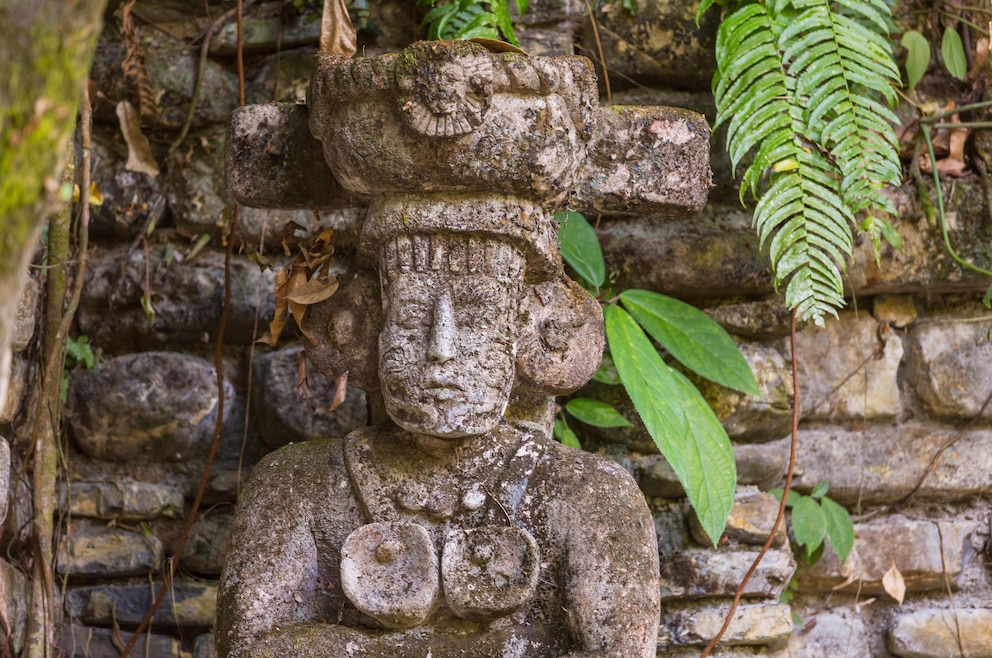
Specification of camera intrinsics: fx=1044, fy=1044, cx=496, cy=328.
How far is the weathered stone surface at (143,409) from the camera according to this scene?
2566 mm

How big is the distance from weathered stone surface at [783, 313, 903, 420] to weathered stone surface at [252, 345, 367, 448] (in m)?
1.14

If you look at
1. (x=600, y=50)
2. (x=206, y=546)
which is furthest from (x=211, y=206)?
(x=600, y=50)

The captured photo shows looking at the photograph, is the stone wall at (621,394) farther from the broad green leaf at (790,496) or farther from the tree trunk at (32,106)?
the tree trunk at (32,106)

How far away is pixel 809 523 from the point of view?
2557 mm

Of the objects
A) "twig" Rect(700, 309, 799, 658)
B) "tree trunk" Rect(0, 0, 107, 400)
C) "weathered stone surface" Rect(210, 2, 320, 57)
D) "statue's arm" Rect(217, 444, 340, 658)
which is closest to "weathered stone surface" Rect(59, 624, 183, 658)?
"statue's arm" Rect(217, 444, 340, 658)

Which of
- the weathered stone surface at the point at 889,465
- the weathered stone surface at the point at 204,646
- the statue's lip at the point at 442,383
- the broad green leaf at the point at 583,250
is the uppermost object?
the broad green leaf at the point at 583,250

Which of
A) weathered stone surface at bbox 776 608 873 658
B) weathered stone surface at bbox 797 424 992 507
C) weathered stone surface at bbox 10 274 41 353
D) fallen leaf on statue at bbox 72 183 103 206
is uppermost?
fallen leaf on statue at bbox 72 183 103 206

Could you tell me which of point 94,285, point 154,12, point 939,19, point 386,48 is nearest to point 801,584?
point 939,19

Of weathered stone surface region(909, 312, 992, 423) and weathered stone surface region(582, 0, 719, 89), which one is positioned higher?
weathered stone surface region(582, 0, 719, 89)

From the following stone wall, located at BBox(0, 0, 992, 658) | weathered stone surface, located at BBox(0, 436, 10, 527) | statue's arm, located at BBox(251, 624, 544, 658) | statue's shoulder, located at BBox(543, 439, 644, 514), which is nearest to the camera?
statue's arm, located at BBox(251, 624, 544, 658)

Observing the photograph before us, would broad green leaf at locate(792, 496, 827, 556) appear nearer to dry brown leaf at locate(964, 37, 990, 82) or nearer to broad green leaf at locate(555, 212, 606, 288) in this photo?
broad green leaf at locate(555, 212, 606, 288)

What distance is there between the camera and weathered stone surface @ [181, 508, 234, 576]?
2.57m

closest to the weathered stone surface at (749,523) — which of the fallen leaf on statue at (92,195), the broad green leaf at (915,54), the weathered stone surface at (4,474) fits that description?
the broad green leaf at (915,54)

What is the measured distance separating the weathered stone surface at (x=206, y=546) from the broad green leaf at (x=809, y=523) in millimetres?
1399
